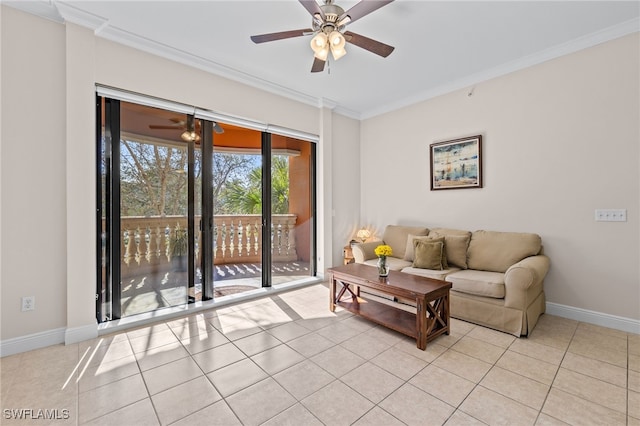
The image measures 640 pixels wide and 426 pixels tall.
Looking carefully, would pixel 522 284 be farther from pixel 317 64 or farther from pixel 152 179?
pixel 152 179

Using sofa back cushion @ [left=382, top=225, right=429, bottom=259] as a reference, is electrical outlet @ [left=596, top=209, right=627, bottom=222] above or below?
above

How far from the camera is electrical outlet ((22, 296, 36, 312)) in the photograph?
90.5 inches

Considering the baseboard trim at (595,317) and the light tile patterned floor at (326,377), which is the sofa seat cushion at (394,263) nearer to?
the light tile patterned floor at (326,377)

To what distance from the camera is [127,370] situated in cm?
204

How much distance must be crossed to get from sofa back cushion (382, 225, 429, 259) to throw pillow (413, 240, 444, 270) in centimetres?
56

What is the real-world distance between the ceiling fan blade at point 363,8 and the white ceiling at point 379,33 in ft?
1.44

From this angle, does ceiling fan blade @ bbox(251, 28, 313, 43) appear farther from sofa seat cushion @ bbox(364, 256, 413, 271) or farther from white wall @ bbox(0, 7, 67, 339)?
sofa seat cushion @ bbox(364, 256, 413, 271)

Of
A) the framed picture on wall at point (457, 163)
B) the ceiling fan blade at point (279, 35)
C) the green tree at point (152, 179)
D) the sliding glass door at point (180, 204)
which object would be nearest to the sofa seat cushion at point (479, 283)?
the framed picture on wall at point (457, 163)

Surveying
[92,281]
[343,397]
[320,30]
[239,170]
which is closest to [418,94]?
[320,30]

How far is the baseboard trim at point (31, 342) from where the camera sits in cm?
222

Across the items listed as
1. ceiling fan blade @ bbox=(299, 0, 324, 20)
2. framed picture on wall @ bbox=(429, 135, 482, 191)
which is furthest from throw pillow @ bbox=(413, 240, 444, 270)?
ceiling fan blade @ bbox=(299, 0, 324, 20)

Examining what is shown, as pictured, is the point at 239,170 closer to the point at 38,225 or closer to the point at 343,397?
the point at 38,225

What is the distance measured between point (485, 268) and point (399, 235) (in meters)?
1.24

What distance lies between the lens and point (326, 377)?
6.45ft
